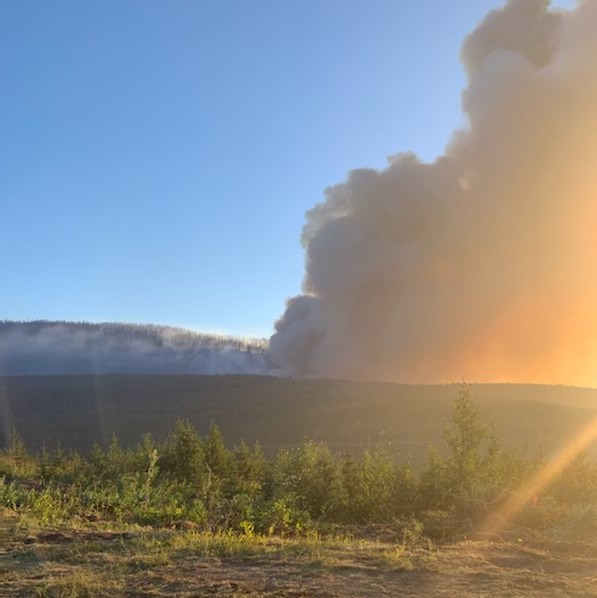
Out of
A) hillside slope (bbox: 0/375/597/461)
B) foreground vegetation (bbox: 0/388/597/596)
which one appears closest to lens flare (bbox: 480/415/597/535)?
foreground vegetation (bbox: 0/388/597/596)

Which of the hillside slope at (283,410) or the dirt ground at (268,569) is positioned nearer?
the dirt ground at (268,569)

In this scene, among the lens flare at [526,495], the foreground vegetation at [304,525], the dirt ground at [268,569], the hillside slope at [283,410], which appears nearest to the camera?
the dirt ground at [268,569]

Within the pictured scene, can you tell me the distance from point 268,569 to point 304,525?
441cm

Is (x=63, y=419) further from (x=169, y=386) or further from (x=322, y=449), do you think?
(x=322, y=449)

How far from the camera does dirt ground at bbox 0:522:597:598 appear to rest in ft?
17.2

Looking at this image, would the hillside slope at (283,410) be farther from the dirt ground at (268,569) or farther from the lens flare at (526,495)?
the dirt ground at (268,569)

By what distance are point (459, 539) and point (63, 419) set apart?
8117cm

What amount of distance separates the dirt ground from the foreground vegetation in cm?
3

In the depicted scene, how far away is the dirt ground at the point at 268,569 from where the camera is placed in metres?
5.25

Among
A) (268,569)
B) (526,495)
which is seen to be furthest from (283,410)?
(268,569)

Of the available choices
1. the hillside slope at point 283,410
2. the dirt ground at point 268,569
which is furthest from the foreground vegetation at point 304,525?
the hillside slope at point 283,410

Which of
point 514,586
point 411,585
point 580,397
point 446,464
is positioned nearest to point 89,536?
point 411,585

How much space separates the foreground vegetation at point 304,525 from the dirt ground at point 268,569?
0.03 meters

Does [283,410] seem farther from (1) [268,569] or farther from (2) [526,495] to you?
(1) [268,569]
